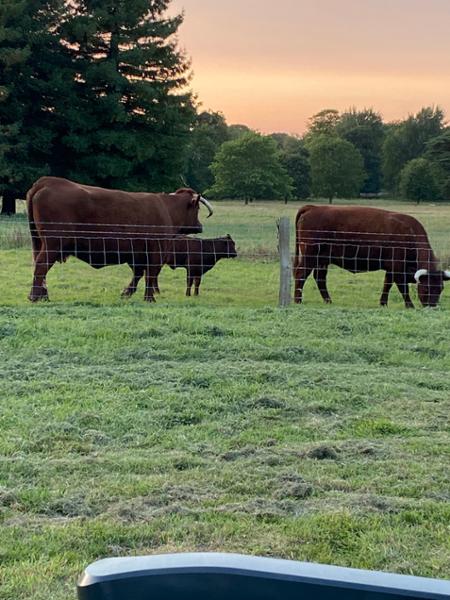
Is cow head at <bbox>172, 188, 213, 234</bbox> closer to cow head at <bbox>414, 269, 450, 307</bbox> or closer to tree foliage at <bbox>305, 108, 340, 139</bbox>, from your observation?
cow head at <bbox>414, 269, 450, 307</bbox>

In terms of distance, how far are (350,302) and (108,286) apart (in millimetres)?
4263

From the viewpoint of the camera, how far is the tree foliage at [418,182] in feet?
229

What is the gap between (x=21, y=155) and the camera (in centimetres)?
3092

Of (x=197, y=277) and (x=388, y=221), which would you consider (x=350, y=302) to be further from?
(x=197, y=277)

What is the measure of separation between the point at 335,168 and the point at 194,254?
63117 mm

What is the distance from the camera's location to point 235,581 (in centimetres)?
92

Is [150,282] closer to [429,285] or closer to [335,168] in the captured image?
[429,285]

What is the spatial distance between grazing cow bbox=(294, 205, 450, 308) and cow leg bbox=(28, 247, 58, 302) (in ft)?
13.3

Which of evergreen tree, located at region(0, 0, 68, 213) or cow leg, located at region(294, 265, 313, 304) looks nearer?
cow leg, located at region(294, 265, 313, 304)

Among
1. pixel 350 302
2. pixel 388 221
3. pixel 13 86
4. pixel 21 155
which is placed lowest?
pixel 350 302

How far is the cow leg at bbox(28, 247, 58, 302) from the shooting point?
1042cm

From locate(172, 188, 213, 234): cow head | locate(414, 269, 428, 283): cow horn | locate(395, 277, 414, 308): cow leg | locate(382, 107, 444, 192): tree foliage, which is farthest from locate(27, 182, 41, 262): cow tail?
A: locate(382, 107, 444, 192): tree foliage

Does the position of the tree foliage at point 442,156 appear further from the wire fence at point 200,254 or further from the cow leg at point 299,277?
the cow leg at point 299,277

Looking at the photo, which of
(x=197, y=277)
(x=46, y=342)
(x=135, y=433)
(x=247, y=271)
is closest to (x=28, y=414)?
(x=135, y=433)
